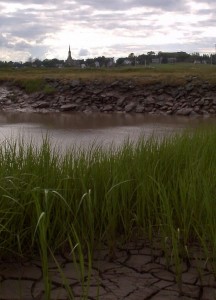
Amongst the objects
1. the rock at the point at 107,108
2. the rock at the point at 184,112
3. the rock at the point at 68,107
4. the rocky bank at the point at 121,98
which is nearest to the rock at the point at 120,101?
the rocky bank at the point at 121,98

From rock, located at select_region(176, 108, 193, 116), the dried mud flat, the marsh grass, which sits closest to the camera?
the dried mud flat

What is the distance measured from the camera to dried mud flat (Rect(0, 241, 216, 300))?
2867 millimetres

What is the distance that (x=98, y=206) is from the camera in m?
3.66

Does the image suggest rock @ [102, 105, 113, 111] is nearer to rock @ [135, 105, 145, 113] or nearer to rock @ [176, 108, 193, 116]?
rock @ [135, 105, 145, 113]

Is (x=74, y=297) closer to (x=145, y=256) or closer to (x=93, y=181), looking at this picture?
(x=145, y=256)

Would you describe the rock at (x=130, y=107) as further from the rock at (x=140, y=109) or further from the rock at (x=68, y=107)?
the rock at (x=68, y=107)

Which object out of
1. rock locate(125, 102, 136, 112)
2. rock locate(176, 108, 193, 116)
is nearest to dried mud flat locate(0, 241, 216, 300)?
rock locate(176, 108, 193, 116)

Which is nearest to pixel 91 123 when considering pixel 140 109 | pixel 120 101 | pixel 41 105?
pixel 140 109

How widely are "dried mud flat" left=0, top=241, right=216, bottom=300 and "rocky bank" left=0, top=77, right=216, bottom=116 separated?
21.6 metres

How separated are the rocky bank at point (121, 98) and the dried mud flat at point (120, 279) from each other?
2157cm

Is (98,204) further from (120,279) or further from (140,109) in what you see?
(140,109)

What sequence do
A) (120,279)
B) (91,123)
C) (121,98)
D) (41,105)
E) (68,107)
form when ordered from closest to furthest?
(120,279) < (91,123) < (68,107) < (41,105) < (121,98)

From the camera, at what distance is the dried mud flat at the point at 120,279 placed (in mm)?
2867

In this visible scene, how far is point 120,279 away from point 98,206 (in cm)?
70
